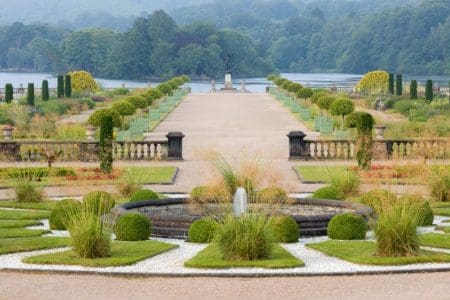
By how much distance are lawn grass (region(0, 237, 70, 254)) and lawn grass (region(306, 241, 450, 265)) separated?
3850 millimetres

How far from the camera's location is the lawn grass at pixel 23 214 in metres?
23.4

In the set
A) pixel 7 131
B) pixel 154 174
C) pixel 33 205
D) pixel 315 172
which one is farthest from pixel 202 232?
pixel 7 131

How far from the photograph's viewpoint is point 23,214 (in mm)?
23781

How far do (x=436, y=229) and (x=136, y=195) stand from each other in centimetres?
572

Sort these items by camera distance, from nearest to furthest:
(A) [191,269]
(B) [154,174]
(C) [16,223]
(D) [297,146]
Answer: (A) [191,269] → (C) [16,223] → (B) [154,174] → (D) [297,146]

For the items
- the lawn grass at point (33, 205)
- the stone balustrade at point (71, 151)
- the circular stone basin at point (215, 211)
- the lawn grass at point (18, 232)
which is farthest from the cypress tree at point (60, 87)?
the lawn grass at point (18, 232)

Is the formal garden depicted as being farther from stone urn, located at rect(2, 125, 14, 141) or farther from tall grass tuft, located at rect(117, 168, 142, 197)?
stone urn, located at rect(2, 125, 14, 141)

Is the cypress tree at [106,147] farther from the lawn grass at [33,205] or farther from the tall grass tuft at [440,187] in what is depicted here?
the tall grass tuft at [440,187]

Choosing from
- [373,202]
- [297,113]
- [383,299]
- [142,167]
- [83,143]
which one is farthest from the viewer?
[297,113]

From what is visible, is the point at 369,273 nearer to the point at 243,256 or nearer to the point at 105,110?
the point at 243,256

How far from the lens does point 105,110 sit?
42.8 meters

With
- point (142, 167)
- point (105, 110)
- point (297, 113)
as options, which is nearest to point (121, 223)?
point (142, 167)

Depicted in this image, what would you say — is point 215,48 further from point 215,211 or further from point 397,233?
point 397,233

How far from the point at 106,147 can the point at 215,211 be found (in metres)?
10.8
